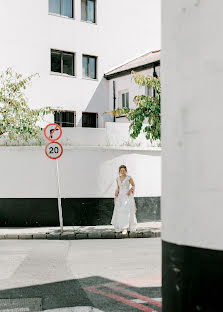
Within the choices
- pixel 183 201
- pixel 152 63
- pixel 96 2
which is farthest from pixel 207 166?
pixel 96 2

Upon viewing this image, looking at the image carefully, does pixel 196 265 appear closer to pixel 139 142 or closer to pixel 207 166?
pixel 207 166

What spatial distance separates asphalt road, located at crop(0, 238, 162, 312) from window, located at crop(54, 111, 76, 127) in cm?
1269

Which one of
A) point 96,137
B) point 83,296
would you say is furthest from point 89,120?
point 83,296

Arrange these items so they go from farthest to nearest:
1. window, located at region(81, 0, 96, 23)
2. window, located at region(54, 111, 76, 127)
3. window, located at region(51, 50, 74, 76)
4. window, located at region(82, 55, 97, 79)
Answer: window, located at region(82, 55, 97, 79) < window, located at region(81, 0, 96, 23) < window, located at region(54, 111, 76, 127) < window, located at region(51, 50, 74, 76)

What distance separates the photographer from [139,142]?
17.0 metres

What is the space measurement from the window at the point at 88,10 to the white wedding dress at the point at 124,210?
1311 cm

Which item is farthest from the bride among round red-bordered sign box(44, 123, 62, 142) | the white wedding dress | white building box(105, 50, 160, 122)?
white building box(105, 50, 160, 122)

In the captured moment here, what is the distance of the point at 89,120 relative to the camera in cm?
2519

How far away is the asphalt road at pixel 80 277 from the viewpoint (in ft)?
19.3

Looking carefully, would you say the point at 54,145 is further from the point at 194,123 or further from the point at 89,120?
the point at 194,123

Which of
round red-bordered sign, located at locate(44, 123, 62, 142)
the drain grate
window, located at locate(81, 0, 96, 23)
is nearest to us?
the drain grate

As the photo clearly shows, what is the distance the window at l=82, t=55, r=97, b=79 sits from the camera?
24906 mm

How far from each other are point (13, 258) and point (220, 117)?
318 inches

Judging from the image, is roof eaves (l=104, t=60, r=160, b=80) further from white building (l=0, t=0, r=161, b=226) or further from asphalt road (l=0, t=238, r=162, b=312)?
asphalt road (l=0, t=238, r=162, b=312)
